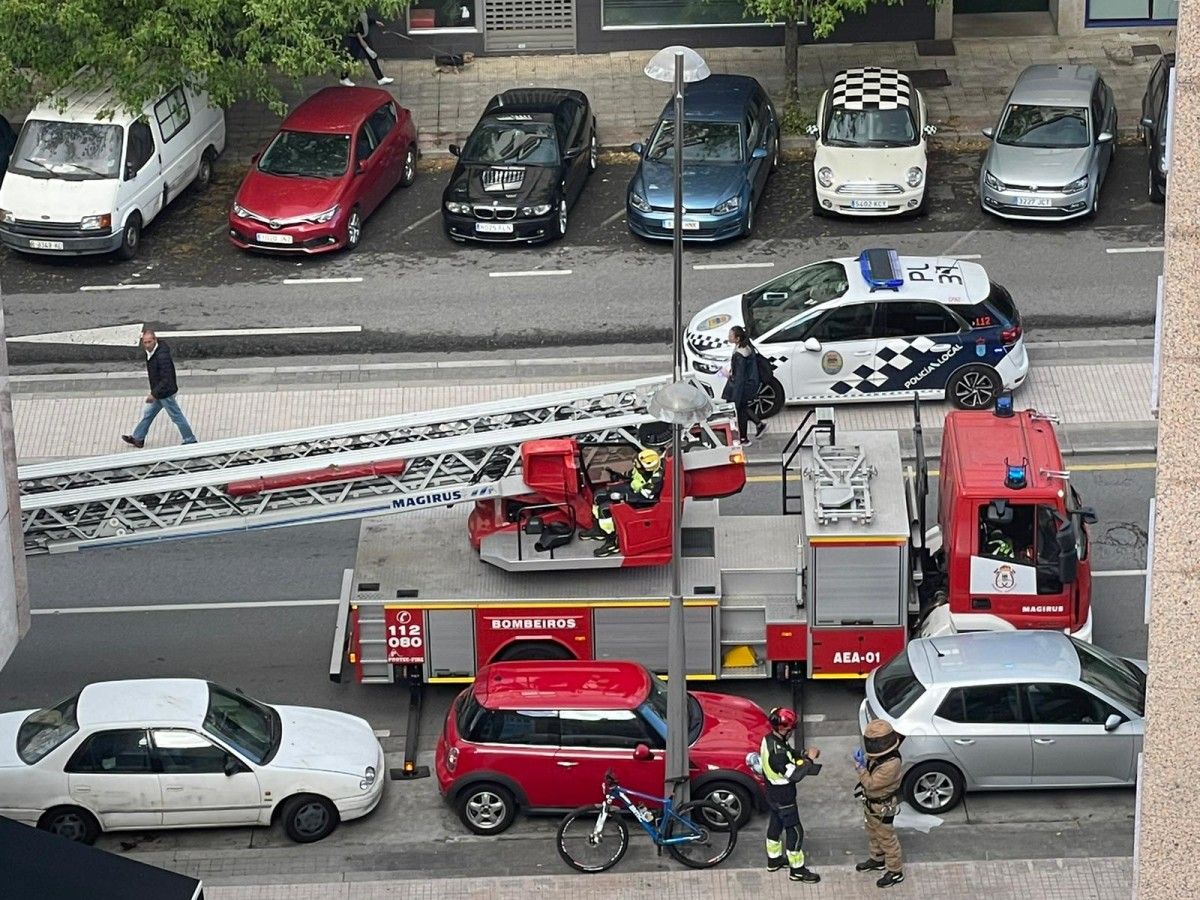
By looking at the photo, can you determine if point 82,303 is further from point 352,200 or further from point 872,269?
point 872,269

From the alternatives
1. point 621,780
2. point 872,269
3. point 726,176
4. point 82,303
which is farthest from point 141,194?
point 621,780

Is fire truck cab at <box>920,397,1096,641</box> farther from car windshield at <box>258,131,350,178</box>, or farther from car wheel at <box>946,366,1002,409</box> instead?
car windshield at <box>258,131,350,178</box>

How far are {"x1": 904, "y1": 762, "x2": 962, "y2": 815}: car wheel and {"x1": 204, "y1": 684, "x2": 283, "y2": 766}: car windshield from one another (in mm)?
5227

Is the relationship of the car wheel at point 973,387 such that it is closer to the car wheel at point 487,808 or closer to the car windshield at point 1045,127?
the car windshield at point 1045,127

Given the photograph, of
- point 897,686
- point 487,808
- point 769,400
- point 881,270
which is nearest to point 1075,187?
point 881,270

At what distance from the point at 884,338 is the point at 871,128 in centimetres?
686

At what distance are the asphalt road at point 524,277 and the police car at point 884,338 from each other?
2372mm

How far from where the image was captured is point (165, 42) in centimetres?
2877

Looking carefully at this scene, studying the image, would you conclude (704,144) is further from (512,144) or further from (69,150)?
(69,150)

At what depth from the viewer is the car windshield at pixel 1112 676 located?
16.9 metres

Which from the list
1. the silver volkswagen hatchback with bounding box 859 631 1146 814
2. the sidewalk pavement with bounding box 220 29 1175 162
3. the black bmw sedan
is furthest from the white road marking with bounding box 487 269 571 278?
the silver volkswagen hatchback with bounding box 859 631 1146 814

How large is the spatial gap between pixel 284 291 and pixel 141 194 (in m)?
2.80

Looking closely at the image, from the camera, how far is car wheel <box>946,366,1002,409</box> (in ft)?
76.9

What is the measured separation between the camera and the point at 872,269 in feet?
76.7
